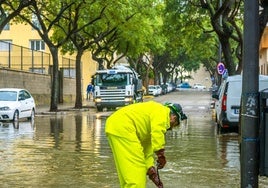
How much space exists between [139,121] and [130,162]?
→ 0.41 metres

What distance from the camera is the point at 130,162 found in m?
5.82

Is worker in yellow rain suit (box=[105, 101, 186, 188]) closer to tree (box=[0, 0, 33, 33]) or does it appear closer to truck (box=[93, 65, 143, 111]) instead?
tree (box=[0, 0, 33, 33])

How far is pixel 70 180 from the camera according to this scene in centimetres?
999

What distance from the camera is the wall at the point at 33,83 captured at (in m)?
39.3

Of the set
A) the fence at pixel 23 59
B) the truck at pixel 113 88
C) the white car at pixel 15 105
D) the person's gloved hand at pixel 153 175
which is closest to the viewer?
the person's gloved hand at pixel 153 175

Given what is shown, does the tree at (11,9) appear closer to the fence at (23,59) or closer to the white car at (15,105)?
the white car at (15,105)

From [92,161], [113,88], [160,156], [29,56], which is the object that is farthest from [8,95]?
[160,156]

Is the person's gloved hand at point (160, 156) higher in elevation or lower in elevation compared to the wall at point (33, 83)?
lower

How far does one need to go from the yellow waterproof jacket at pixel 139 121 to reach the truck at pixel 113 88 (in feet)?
107

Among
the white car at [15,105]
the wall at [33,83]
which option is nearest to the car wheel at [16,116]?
the white car at [15,105]

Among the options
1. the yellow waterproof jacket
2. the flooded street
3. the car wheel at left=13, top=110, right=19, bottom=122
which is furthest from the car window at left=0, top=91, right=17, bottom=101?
the yellow waterproof jacket

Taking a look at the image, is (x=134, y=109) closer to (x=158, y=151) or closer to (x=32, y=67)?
(x=158, y=151)

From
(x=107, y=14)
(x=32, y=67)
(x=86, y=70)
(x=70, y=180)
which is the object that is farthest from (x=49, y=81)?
(x=70, y=180)

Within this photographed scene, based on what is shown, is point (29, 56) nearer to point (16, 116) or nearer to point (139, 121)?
point (16, 116)
